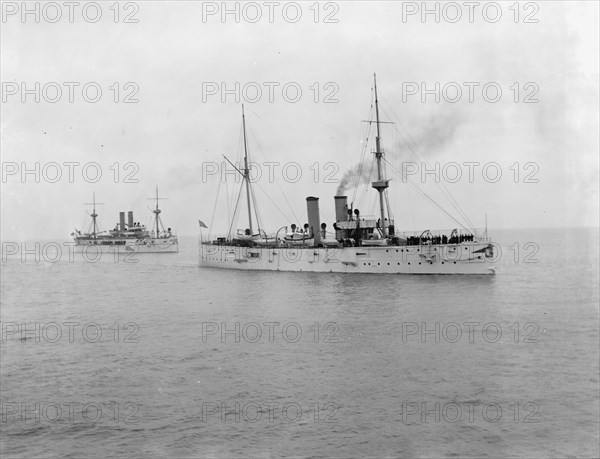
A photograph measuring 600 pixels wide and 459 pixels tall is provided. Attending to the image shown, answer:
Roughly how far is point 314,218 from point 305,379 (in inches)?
1518

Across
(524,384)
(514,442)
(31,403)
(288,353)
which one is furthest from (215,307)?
(514,442)

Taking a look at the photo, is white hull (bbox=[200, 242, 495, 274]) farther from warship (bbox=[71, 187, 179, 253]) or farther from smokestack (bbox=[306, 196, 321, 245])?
warship (bbox=[71, 187, 179, 253])

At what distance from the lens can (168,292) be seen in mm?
42594

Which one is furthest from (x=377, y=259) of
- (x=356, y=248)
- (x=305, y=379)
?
(x=305, y=379)

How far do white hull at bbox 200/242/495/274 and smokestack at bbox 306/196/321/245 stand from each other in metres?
2.02

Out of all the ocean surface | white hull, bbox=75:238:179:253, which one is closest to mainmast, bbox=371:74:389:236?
the ocean surface

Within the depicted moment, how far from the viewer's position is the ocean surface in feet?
43.7

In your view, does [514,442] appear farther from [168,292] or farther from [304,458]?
[168,292]

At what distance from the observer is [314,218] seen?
5569cm

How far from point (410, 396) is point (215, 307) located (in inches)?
784

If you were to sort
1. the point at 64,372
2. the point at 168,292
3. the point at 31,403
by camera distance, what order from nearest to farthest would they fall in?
the point at 31,403, the point at 64,372, the point at 168,292

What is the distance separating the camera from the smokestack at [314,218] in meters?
55.8

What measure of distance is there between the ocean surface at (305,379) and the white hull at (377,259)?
38.4 feet

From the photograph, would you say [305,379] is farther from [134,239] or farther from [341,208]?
[134,239]
